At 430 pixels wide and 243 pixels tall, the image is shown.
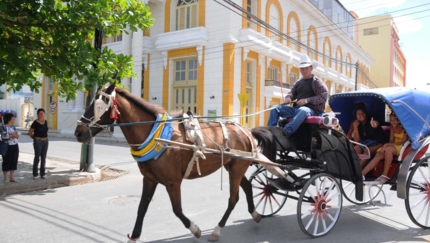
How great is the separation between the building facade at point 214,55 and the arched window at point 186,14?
6 centimetres

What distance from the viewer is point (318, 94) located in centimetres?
599

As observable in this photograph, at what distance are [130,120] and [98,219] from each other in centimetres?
232

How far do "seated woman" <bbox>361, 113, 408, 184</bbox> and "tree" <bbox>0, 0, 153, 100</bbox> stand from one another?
19.2 feet

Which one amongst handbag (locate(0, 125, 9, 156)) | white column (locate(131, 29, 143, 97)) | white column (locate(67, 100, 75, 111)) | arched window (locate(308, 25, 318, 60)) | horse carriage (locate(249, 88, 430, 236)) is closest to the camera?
horse carriage (locate(249, 88, 430, 236))

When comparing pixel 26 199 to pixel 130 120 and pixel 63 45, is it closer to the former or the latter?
pixel 63 45

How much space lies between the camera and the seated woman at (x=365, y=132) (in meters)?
6.72

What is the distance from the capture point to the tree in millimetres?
7125

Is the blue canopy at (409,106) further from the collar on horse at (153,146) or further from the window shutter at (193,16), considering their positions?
the window shutter at (193,16)

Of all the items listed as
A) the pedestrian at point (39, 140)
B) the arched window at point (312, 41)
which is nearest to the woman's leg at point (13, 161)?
the pedestrian at point (39, 140)

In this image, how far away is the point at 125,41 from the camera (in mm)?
24016

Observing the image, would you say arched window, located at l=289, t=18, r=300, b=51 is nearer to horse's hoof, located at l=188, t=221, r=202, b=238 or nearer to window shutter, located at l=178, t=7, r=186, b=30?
window shutter, located at l=178, t=7, r=186, b=30

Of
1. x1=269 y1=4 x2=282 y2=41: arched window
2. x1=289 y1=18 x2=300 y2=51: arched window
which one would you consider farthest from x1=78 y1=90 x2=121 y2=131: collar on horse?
x1=289 y1=18 x2=300 y2=51: arched window

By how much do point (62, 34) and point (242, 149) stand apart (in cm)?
470

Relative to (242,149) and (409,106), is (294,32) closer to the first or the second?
(409,106)
